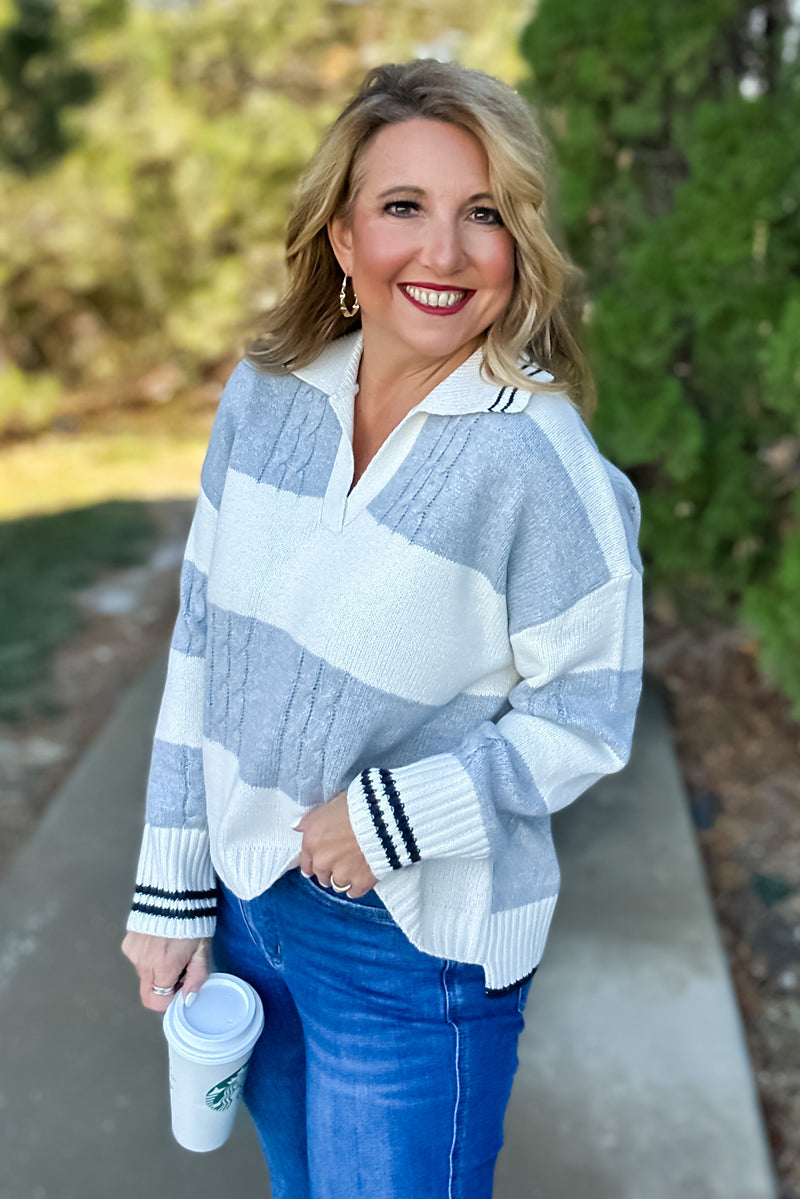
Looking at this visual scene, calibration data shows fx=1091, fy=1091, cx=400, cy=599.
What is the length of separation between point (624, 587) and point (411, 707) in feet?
0.94

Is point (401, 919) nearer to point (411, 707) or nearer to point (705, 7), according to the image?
point (411, 707)

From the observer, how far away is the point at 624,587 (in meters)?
1.24

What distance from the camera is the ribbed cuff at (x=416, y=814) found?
4.05 feet

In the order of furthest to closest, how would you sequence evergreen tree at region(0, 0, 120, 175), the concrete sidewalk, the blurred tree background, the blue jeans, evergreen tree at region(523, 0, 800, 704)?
evergreen tree at region(0, 0, 120, 175), the blurred tree background, evergreen tree at region(523, 0, 800, 704), the concrete sidewalk, the blue jeans

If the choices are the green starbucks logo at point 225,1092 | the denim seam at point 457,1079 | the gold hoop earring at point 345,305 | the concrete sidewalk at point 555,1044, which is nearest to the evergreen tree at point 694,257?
the concrete sidewalk at point 555,1044

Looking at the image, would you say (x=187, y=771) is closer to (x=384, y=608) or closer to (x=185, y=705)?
(x=185, y=705)

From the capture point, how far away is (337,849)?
127 cm

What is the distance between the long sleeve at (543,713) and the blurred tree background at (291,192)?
1.33 m

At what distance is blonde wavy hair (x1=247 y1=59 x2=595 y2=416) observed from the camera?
125cm

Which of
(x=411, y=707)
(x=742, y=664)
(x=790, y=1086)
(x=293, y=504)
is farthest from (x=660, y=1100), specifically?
(x=742, y=664)

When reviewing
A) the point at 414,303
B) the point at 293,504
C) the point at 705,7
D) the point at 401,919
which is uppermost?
the point at 705,7

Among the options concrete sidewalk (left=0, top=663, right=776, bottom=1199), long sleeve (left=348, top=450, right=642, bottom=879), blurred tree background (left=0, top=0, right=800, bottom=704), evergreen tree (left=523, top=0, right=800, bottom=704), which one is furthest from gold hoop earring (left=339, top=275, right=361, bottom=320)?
evergreen tree (left=523, top=0, right=800, bottom=704)

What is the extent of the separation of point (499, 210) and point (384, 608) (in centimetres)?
48

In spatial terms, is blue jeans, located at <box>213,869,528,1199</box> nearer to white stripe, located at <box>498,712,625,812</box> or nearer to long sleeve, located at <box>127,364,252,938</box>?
long sleeve, located at <box>127,364,252,938</box>
